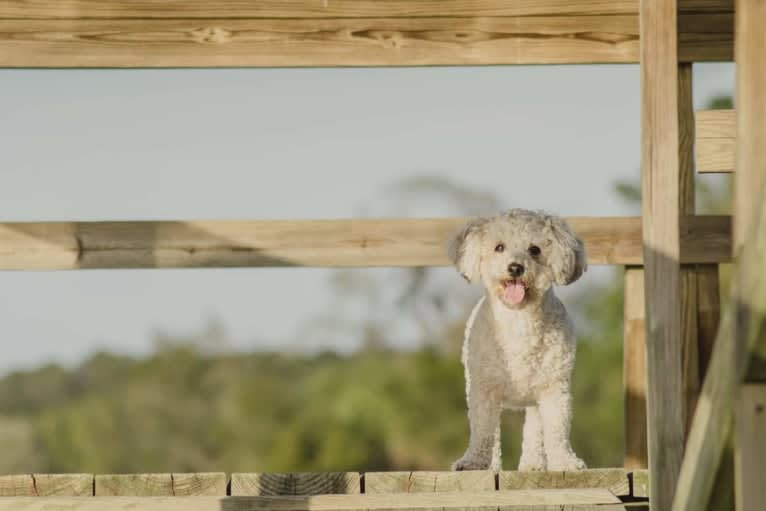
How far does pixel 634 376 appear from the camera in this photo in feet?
17.5

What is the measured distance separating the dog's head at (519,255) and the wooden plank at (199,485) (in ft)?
4.10

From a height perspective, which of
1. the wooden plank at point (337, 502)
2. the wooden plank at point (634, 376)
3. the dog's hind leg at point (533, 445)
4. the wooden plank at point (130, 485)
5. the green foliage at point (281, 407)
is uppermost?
the green foliage at point (281, 407)

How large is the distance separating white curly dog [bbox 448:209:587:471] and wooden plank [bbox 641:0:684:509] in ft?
3.31

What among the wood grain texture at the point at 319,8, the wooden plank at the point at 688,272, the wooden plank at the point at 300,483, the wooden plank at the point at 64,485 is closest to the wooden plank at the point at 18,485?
the wooden plank at the point at 64,485

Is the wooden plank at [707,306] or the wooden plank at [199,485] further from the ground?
the wooden plank at [707,306]

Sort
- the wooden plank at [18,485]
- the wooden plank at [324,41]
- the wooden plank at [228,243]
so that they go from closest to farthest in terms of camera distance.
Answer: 1. the wooden plank at [18,485]
2. the wooden plank at [228,243]
3. the wooden plank at [324,41]

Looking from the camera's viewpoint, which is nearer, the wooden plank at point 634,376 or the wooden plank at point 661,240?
the wooden plank at point 661,240

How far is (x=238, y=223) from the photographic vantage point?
16.5 feet

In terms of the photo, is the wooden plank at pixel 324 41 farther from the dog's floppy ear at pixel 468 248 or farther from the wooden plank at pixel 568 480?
the wooden plank at pixel 568 480

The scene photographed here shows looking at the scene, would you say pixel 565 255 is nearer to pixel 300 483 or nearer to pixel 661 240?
pixel 661 240

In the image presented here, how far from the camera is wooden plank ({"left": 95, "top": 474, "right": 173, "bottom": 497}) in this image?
3855 mm

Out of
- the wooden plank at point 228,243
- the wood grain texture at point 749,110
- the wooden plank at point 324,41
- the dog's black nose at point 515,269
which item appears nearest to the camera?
the wood grain texture at point 749,110

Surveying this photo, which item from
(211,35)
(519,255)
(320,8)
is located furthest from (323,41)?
(519,255)

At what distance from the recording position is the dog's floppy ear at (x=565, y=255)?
4.55 meters
